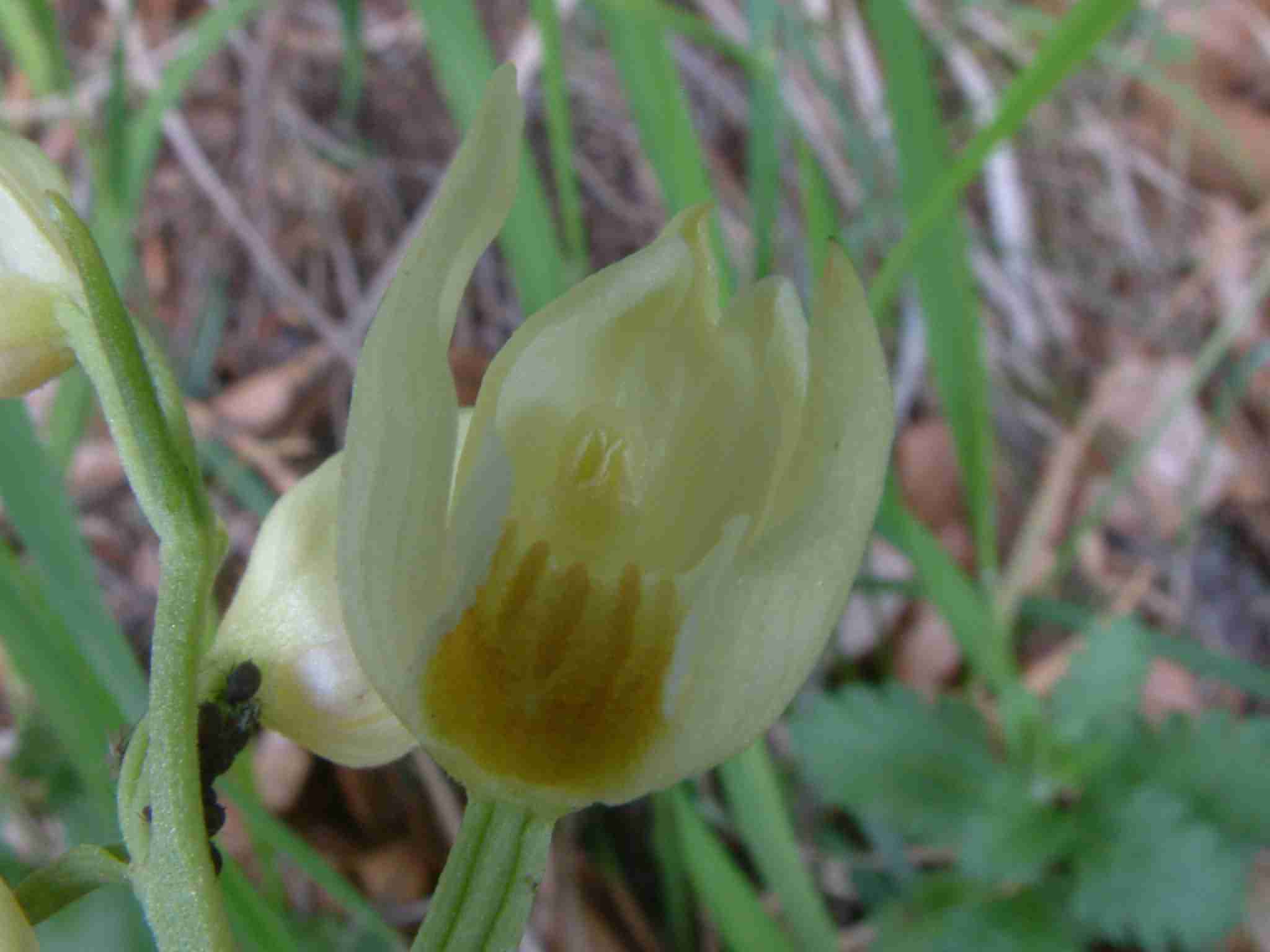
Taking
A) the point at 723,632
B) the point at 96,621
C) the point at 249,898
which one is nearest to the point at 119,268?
the point at 96,621

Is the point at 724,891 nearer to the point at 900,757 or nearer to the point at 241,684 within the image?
the point at 900,757

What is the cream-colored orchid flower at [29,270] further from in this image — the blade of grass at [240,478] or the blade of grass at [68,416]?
the blade of grass at [240,478]

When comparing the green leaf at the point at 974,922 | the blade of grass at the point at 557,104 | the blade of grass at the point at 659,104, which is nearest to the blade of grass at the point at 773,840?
the green leaf at the point at 974,922

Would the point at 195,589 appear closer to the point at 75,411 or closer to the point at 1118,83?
the point at 75,411

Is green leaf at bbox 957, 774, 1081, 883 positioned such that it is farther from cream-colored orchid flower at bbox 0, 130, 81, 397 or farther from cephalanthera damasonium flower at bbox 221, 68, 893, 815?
cream-colored orchid flower at bbox 0, 130, 81, 397

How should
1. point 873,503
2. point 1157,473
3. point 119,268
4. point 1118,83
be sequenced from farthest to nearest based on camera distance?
point 1118,83
point 1157,473
point 119,268
point 873,503
